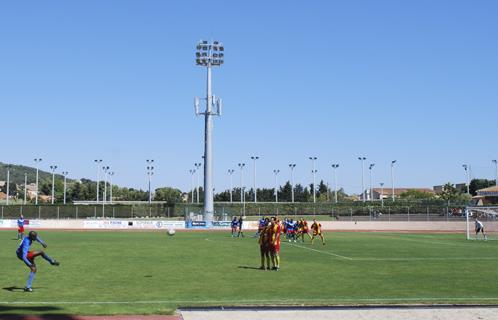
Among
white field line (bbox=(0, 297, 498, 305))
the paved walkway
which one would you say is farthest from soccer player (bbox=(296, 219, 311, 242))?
the paved walkway

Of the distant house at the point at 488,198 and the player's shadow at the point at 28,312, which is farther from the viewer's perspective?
the distant house at the point at 488,198

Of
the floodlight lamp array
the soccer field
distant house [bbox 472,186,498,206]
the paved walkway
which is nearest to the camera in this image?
the paved walkway

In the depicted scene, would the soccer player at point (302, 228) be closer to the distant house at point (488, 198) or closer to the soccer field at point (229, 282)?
the soccer field at point (229, 282)

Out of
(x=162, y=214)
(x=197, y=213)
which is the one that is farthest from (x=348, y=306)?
(x=162, y=214)

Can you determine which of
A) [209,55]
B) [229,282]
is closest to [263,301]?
[229,282]

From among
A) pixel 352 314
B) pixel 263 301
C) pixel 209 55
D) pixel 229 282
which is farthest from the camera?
pixel 209 55

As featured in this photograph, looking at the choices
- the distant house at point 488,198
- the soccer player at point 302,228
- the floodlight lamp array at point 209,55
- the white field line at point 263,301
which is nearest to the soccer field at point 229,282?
the white field line at point 263,301

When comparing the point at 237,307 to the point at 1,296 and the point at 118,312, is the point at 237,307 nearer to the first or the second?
the point at 118,312

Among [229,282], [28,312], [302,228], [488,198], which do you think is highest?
[488,198]

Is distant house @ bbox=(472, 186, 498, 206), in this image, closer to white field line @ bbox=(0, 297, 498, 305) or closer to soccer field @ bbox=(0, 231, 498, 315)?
soccer field @ bbox=(0, 231, 498, 315)

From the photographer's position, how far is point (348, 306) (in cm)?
1241

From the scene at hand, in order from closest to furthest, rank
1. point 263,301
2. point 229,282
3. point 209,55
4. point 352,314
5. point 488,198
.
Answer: point 352,314
point 263,301
point 229,282
point 209,55
point 488,198

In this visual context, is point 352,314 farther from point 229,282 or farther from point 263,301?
point 229,282

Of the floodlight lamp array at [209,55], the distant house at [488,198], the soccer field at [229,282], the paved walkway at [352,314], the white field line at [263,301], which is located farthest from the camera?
the distant house at [488,198]
